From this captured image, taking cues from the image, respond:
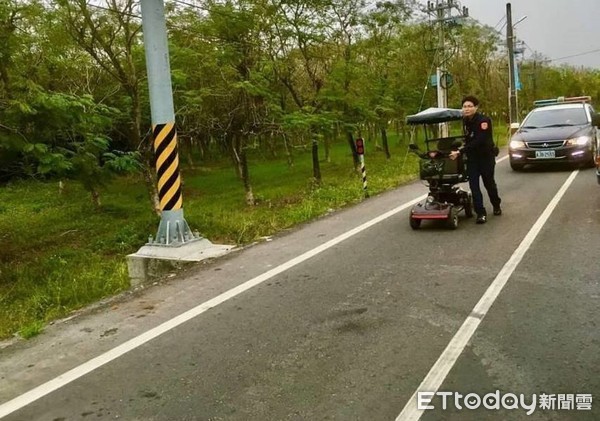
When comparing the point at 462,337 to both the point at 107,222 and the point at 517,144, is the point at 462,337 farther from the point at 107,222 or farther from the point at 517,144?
the point at 107,222

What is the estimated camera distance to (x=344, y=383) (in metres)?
3.58

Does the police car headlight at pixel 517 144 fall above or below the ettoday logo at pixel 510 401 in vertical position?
above

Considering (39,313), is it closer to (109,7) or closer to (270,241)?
(270,241)

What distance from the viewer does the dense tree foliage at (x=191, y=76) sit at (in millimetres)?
10477

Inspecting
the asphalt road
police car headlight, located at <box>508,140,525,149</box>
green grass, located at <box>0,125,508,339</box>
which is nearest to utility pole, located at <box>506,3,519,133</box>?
green grass, located at <box>0,125,508,339</box>

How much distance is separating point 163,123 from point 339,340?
4.64m

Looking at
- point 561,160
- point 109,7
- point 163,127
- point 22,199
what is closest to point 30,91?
point 163,127

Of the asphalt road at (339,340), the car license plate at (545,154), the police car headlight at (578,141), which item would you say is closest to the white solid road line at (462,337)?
the asphalt road at (339,340)

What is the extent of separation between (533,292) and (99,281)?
5890 millimetres

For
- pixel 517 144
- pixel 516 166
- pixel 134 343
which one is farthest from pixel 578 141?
pixel 134 343

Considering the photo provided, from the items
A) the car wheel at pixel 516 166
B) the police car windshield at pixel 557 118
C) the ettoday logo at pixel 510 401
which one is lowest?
the ettoday logo at pixel 510 401

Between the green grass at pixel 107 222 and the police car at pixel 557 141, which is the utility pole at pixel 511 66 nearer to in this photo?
the green grass at pixel 107 222

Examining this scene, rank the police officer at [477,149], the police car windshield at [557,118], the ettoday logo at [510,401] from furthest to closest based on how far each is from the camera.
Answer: the police car windshield at [557,118] → the police officer at [477,149] → the ettoday logo at [510,401]

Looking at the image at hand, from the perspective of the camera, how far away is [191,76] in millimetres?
17719
